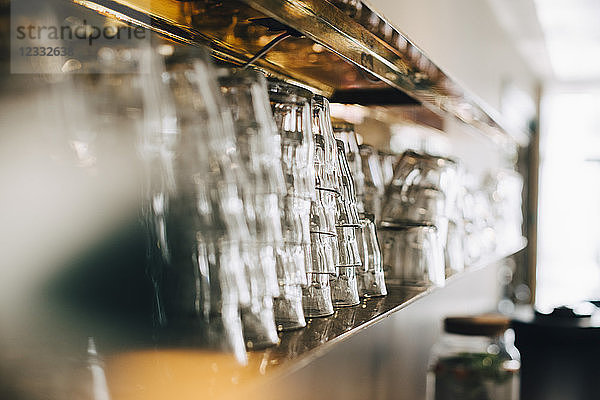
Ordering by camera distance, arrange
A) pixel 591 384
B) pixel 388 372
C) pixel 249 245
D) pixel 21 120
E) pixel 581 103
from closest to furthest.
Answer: pixel 21 120, pixel 249 245, pixel 388 372, pixel 591 384, pixel 581 103

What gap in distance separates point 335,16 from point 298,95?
8cm

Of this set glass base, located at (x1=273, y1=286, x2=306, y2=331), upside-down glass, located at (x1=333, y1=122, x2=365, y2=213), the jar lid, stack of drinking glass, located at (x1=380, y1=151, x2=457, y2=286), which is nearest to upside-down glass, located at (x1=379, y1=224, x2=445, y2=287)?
stack of drinking glass, located at (x1=380, y1=151, x2=457, y2=286)

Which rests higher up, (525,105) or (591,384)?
(525,105)

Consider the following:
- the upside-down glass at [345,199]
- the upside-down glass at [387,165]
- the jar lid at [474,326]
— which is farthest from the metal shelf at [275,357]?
the jar lid at [474,326]

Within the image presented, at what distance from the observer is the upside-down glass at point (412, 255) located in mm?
1101

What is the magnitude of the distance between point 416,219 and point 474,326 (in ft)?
3.19

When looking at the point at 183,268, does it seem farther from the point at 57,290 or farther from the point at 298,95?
the point at 298,95

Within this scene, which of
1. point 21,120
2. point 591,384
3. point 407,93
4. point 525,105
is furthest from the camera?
point 525,105

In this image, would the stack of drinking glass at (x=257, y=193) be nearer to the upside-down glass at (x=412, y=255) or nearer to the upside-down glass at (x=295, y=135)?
the upside-down glass at (x=295, y=135)

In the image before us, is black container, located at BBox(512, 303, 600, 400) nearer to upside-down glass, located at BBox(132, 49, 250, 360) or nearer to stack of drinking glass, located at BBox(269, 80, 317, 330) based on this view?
stack of drinking glass, located at BBox(269, 80, 317, 330)

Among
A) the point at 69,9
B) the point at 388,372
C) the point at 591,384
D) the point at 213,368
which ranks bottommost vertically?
the point at 591,384

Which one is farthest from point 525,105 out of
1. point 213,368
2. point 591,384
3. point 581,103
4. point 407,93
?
point 213,368

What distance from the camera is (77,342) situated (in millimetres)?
472

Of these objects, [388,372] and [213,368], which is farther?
[388,372]
